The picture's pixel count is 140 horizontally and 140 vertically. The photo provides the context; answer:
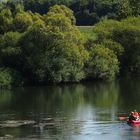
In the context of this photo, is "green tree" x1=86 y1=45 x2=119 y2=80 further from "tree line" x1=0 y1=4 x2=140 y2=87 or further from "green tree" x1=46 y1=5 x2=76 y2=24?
"green tree" x1=46 y1=5 x2=76 y2=24

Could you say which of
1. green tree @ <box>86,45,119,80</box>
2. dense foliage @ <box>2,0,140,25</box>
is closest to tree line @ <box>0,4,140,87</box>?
green tree @ <box>86,45,119,80</box>

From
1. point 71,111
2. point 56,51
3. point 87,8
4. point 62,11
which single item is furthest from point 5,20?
point 87,8

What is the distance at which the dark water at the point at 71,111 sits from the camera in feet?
179

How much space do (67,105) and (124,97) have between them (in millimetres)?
8417

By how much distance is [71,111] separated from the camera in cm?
6675

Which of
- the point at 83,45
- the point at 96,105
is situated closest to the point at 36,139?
the point at 96,105

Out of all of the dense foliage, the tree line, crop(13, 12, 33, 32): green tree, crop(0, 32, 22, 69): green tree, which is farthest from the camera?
the dense foliage

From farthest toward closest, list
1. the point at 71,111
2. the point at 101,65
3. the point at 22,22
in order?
1. the point at 22,22
2. the point at 101,65
3. the point at 71,111

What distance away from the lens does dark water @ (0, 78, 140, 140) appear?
179 feet

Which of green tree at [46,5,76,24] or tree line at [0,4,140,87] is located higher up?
green tree at [46,5,76,24]

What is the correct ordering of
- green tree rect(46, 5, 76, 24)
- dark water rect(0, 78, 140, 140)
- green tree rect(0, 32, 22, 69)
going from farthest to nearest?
green tree rect(46, 5, 76, 24), green tree rect(0, 32, 22, 69), dark water rect(0, 78, 140, 140)

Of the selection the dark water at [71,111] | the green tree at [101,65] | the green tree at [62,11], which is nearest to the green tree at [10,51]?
the dark water at [71,111]

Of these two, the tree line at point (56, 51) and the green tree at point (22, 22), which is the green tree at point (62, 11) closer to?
the tree line at point (56, 51)

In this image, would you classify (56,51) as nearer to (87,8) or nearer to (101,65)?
(101,65)
